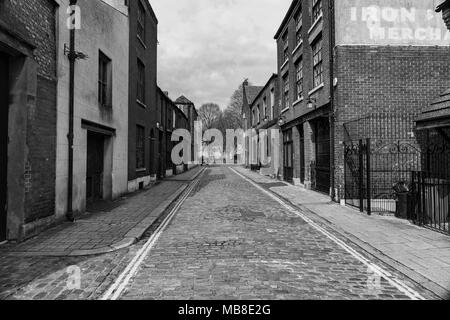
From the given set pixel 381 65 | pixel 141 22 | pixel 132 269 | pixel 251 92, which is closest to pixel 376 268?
pixel 132 269

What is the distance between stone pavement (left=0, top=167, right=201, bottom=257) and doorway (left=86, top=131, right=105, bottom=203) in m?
0.90

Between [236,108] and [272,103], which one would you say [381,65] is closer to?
[272,103]

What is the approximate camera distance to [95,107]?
10.7m

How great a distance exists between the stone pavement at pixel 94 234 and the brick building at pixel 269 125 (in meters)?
15.4

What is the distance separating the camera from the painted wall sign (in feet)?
39.4

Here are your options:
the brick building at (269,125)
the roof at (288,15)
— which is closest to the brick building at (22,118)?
the roof at (288,15)

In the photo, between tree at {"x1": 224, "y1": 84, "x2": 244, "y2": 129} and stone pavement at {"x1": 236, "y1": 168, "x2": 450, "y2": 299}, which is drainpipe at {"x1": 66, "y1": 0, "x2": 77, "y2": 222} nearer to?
stone pavement at {"x1": 236, "y1": 168, "x2": 450, "y2": 299}

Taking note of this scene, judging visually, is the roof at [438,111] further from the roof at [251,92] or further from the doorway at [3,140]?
the roof at [251,92]

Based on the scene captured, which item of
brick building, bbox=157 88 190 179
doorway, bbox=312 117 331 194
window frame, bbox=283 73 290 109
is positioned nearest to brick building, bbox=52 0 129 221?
brick building, bbox=157 88 190 179

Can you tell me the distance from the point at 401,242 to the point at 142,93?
572 inches

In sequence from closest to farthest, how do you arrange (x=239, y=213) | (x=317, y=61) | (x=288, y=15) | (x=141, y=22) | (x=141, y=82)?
(x=239, y=213), (x=317, y=61), (x=141, y=22), (x=141, y=82), (x=288, y=15)
